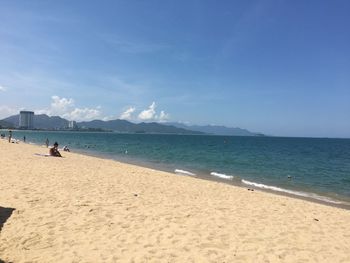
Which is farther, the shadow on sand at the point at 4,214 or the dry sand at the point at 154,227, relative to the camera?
the shadow on sand at the point at 4,214

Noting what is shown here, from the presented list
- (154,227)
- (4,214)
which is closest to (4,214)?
(4,214)

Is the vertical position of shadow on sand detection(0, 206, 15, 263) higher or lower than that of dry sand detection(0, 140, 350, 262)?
higher

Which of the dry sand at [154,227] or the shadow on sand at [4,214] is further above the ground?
the shadow on sand at [4,214]

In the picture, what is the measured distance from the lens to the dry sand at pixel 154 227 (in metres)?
7.27

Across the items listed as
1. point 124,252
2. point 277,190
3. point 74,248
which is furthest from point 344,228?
point 277,190

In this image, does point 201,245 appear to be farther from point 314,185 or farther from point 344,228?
point 314,185

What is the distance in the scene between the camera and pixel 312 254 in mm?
7906

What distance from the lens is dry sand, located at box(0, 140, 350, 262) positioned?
7266 millimetres

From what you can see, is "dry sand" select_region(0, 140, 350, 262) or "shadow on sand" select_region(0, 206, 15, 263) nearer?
"dry sand" select_region(0, 140, 350, 262)

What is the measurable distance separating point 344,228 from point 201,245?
17.9ft

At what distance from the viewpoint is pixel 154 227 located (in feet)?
29.6

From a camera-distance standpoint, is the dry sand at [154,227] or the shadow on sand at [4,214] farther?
the shadow on sand at [4,214]

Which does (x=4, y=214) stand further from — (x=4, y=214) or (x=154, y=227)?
(x=154, y=227)

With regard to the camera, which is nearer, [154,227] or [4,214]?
[154,227]
